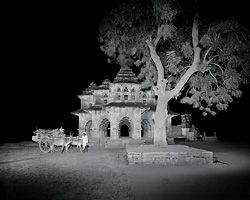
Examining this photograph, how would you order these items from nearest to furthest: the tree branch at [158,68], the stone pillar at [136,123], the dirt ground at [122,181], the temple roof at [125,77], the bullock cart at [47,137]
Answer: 1. the dirt ground at [122,181]
2. the tree branch at [158,68]
3. the bullock cart at [47,137]
4. the stone pillar at [136,123]
5. the temple roof at [125,77]

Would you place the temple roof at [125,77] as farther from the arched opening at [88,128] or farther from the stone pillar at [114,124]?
the arched opening at [88,128]

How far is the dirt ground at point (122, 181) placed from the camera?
8570 millimetres

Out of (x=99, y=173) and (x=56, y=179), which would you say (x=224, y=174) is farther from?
(x=56, y=179)

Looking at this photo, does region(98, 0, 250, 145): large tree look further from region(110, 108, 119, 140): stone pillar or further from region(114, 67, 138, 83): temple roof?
region(114, 67, 138, 83): temple roof

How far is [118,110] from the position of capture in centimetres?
2769

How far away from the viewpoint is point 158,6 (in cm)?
1565

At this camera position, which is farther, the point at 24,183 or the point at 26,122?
the point at 26,122

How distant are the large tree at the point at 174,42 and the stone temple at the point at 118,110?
26.1 feet

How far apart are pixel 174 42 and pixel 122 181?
12.5m

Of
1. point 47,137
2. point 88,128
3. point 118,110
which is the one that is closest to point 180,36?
point 118,110

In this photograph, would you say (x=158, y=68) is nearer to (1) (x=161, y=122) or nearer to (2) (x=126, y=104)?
(1) (x=161, y=122)

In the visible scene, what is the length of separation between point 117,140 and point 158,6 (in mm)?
14659

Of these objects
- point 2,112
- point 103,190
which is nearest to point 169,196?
point 103,190

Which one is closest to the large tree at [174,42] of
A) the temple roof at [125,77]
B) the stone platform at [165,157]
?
the stone platform at [165,157]
